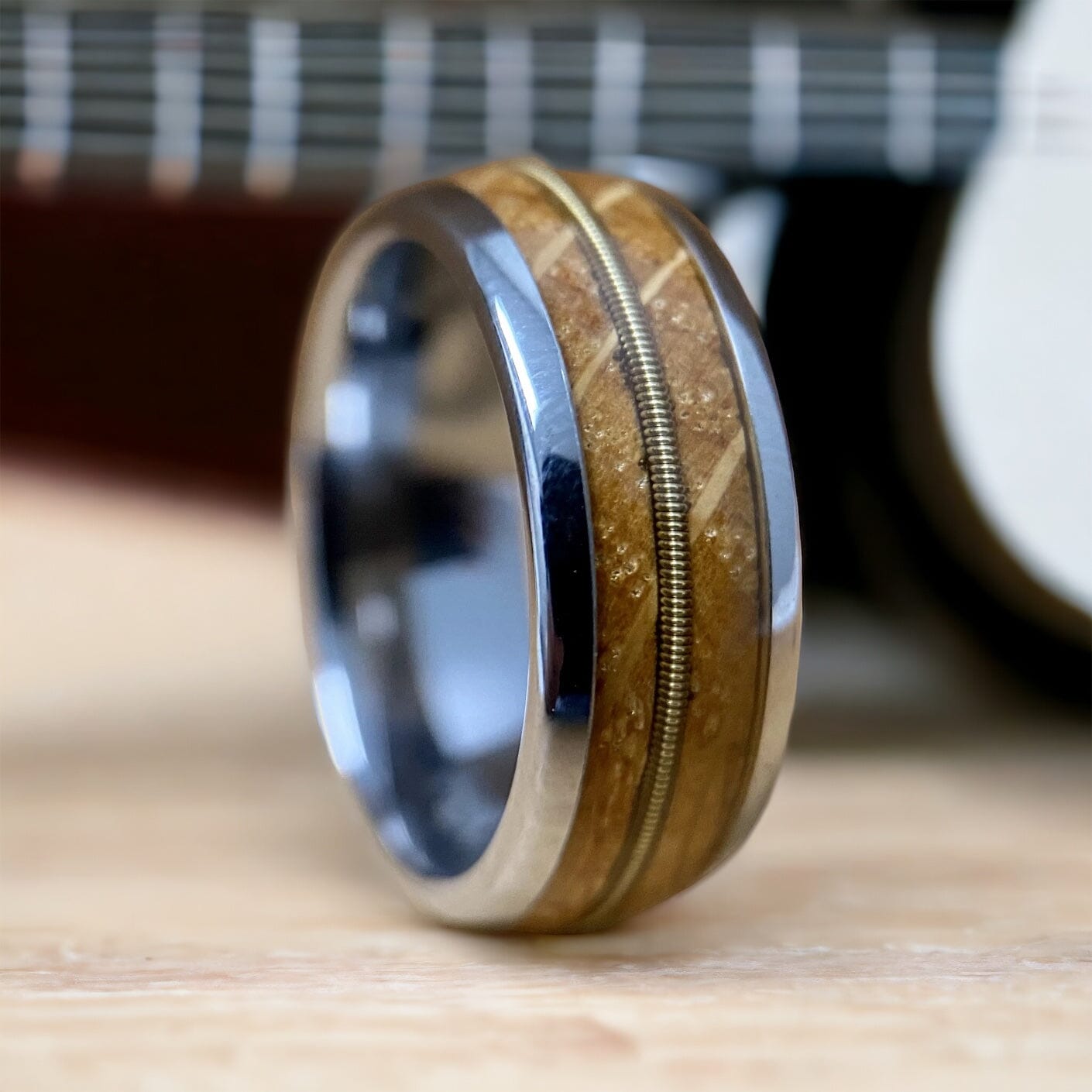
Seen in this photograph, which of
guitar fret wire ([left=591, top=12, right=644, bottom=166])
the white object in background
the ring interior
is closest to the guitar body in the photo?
the white object in background

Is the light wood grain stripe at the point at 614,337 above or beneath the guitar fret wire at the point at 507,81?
beneath

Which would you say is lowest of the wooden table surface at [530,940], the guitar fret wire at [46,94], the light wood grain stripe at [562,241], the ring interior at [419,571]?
the wooden table surface at [530,940]

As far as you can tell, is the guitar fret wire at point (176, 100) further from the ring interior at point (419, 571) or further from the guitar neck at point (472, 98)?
the ring interior at point (419, 571)

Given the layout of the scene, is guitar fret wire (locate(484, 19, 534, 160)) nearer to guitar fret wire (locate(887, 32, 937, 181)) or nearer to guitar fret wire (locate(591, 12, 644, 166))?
guitar fret wire (locate(591, 12, 644, 166))

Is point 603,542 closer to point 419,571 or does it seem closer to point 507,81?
point 419,571

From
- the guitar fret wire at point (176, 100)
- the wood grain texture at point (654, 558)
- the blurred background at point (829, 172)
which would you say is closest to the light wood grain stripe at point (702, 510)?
the wood grain texture at point (654, 558)

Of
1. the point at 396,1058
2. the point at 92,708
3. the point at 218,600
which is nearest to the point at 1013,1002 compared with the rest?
the point at 396,1058

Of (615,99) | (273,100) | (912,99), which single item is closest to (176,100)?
(273,100)
